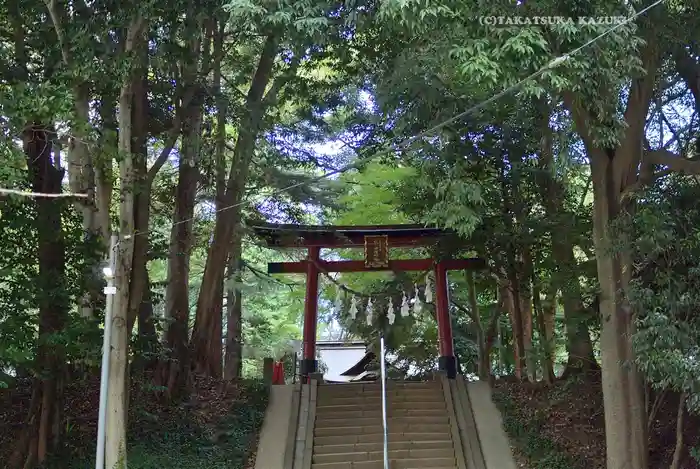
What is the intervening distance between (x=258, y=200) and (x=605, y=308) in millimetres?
8028

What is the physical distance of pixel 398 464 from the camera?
10.6 metres

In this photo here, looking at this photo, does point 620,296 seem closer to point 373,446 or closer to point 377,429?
point 373,446

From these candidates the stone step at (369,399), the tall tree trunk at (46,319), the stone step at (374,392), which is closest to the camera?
the tall tree trunk at (46,319)

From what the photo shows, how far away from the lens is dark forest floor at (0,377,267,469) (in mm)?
9859

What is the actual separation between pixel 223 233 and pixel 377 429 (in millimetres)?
4694

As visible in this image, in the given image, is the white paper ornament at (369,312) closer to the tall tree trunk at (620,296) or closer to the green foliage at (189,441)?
the green foliage at (189,441)

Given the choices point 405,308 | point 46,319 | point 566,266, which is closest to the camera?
point 46,319

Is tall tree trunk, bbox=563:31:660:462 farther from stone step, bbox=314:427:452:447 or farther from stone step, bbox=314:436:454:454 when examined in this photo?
stone step, bbox=314:427:452:447

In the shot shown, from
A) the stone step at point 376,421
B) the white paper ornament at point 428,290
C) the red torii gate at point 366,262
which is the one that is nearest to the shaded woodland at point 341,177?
the red torii gate at point 366,262

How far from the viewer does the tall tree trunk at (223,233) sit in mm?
10219

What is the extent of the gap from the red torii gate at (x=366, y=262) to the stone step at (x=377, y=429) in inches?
85.5

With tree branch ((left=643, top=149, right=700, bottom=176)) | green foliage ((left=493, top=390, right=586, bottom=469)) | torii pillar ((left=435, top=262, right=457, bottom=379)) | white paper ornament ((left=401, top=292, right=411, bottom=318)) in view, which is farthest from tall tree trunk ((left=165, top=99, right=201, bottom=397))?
tree branch ((left=643, top=149, right=700, bottom=176))

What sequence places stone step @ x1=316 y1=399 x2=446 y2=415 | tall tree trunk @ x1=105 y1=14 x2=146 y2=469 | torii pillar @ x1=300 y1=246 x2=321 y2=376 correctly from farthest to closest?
torii pillar @ x1=300 y1=246 x2=321 y2=376 < stone step @ x1=316 y1=399 x2=446 y2=415 < tall tree trunk @ x1=105 y1=14 x2=146 y2=469

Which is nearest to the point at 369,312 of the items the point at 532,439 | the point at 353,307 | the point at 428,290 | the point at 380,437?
the point at 353,307
